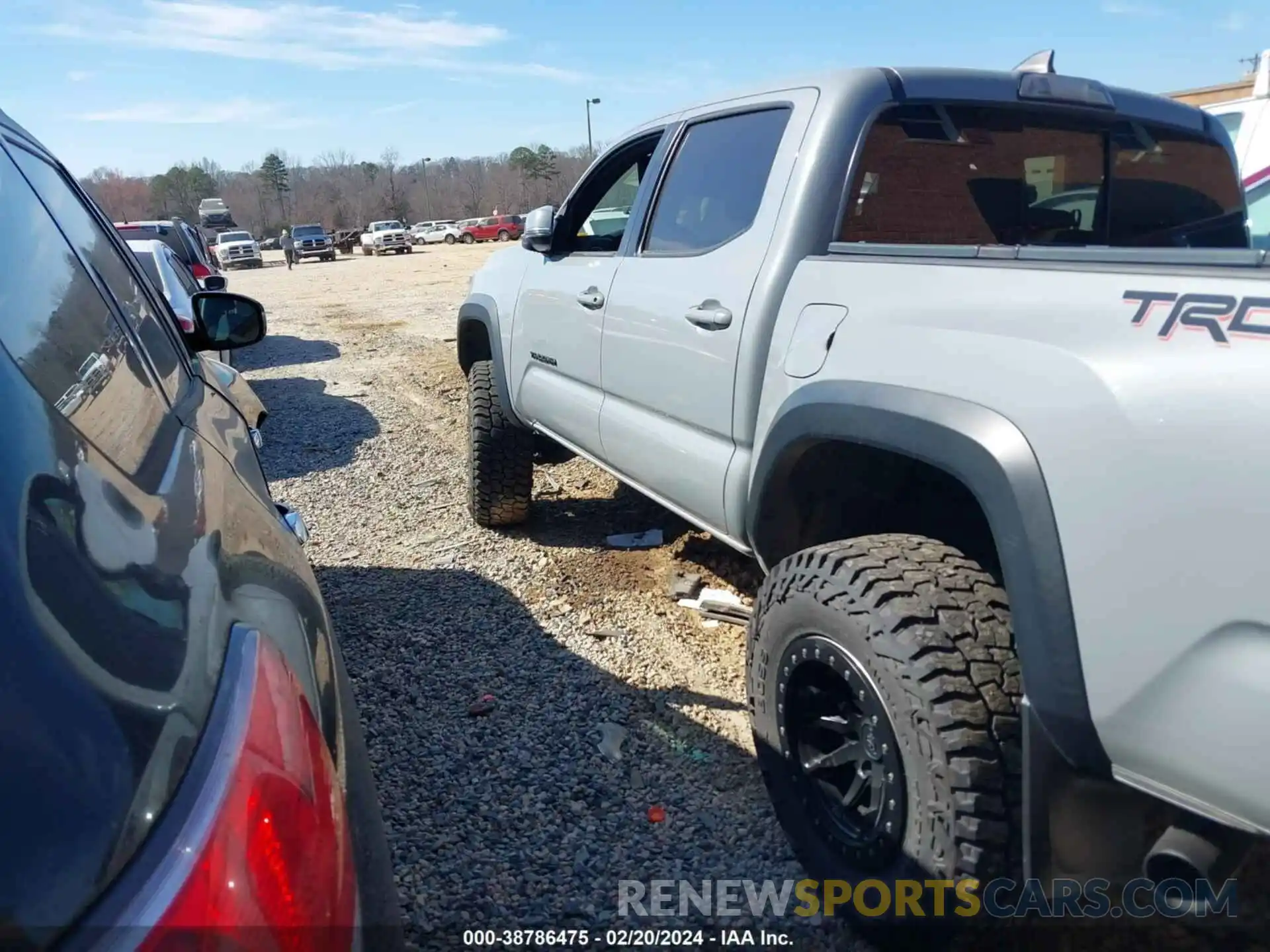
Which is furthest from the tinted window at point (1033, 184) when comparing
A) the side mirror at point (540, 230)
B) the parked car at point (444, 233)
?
the parked car at point (444, 233)

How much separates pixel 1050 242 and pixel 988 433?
1.66 meters

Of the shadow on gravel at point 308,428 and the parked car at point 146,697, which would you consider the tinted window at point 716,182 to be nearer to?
the parked car at point 146,697

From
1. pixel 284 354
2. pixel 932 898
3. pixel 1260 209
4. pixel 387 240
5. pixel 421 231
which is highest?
pixel 1260 209

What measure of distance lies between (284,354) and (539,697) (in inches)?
419

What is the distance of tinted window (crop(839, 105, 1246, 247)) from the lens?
2891 millimetres

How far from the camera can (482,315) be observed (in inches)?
195

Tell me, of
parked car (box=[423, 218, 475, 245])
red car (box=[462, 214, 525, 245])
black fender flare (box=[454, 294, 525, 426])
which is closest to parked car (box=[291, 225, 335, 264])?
red car (box=[462, 214, 525, 245])

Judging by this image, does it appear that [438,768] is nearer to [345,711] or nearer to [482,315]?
[345,711]

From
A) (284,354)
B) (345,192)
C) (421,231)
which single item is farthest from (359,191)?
(284,354)

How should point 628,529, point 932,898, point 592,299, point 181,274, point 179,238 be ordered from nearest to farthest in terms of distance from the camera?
point 932,898 → point 592,299 → point 628,529 → point 181,274 → point 179,238

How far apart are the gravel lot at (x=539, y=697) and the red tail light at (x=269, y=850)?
5.26 feet

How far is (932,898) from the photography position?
200 centimetres

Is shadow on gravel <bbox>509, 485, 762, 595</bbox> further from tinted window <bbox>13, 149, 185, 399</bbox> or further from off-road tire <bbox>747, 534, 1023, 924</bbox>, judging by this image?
tinted window <bbox>13, 149, 185, 399</bbox>

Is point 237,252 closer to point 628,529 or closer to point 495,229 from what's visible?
point 495,229
